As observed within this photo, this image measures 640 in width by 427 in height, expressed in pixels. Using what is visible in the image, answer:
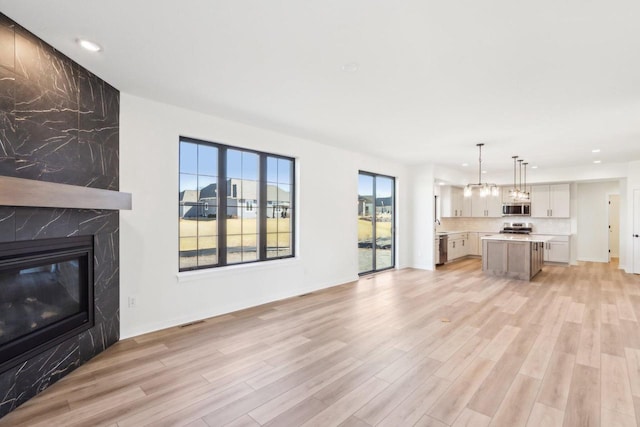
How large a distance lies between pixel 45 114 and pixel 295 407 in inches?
118

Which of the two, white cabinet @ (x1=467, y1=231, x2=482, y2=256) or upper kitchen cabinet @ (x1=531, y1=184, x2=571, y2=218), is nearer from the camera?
upper kitchen cabinet @ (x1=531, y1=184, x2=571, y2=218)

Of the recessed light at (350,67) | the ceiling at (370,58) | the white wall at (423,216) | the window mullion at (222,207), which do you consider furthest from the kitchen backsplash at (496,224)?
the recessed light at (350,67)

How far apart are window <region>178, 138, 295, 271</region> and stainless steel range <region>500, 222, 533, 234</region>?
24.7 ft

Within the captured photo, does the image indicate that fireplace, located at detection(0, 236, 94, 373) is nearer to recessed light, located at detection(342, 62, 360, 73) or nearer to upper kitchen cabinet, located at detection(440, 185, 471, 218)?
recessed light, located at detection(342, 62, 360, 73)

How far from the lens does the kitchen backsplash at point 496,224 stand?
893cm

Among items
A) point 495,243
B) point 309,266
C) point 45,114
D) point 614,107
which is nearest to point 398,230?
point 495,243

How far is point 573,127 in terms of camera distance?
460 cm

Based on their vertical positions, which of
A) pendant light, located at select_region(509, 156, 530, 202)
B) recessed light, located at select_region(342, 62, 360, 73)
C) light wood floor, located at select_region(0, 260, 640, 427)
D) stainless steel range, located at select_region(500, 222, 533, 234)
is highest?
recessed light, located at select_region(342, 62, 360, 73)

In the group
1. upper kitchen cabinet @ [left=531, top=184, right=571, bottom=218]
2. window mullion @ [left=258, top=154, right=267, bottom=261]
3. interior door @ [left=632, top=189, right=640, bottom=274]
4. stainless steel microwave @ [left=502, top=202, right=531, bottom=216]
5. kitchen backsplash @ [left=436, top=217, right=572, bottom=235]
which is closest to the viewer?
window mullion @ [left=258, top=154, right=267, bottom=261]

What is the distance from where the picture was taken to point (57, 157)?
104 inches

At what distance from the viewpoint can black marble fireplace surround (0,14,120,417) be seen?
2240mm

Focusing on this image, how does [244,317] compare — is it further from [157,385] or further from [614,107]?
[614,107]

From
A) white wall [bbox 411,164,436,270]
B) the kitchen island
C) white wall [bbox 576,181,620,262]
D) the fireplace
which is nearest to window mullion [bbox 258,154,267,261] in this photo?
the fireplace

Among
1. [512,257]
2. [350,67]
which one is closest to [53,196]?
[350,67]
